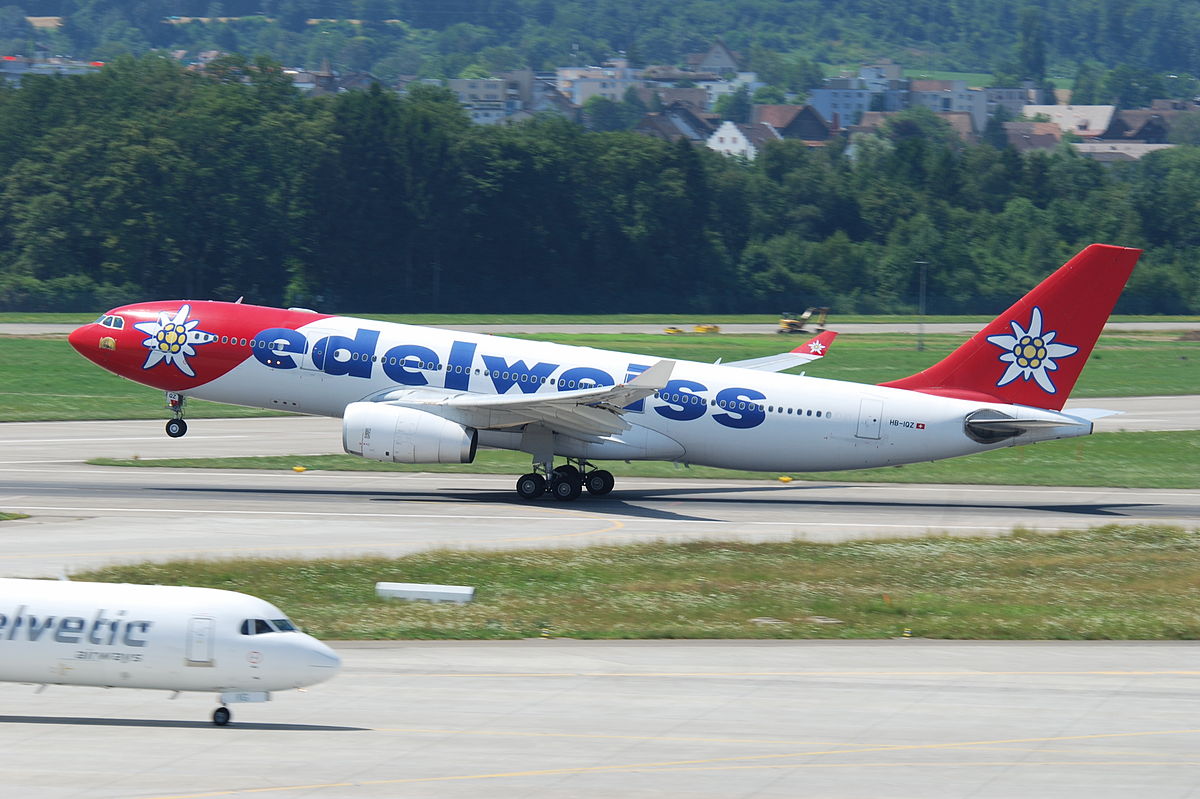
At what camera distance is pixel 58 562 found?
3481cm

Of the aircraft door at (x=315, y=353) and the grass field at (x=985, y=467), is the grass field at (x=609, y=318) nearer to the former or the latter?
the grass field at (x=985, y=467)

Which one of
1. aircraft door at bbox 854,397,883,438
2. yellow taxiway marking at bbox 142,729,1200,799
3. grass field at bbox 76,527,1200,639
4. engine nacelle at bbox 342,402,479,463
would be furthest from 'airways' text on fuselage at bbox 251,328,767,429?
yellow taxiway marking at bbox 142,729,1200,799

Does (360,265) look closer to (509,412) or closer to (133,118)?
(133,118)

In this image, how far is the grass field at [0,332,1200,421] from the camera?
6988 cm

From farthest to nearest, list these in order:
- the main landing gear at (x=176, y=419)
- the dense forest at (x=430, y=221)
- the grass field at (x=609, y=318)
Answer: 1. the dense forest at (x=430, y=221)
2. the grass field at (x=609, y=318)
3. the main landing gear at (x=176, y=419)

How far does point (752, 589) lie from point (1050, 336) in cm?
1735

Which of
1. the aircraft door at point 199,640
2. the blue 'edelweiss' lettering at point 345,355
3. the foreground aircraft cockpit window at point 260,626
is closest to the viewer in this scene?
the aircraft door at point 199,640

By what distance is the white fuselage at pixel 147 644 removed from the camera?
22.5m

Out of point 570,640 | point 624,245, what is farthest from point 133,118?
point 570,640

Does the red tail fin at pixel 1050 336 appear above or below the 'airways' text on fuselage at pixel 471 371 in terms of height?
above

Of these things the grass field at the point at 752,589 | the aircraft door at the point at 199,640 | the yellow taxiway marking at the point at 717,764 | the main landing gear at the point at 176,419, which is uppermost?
the main landing gear at the point at 176,419

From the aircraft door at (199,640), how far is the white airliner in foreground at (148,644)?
0.01m

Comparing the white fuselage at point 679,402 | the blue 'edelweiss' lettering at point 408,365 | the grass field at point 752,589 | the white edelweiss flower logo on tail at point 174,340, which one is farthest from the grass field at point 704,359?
the grass field at point 752,589

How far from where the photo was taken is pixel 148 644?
73.8ft
